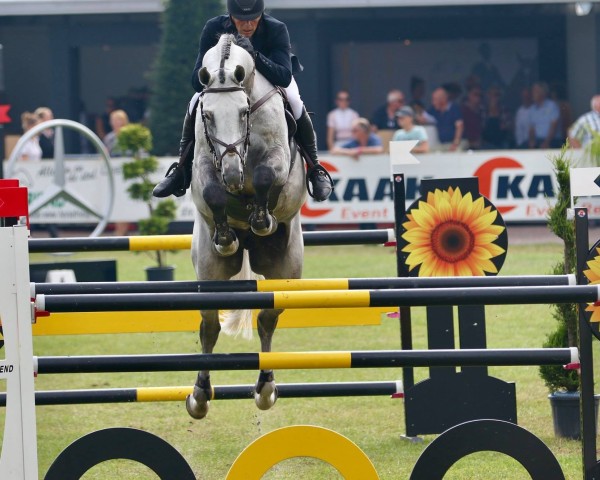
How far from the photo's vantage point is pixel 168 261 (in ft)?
48.0

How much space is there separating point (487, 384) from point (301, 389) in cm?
107

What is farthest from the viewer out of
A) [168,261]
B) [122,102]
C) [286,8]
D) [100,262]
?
[122,102]

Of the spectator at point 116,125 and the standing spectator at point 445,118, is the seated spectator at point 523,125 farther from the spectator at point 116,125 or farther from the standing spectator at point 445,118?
the spectator at point 116,125

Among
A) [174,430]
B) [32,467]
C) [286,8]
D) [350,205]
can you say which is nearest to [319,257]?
[350,205]

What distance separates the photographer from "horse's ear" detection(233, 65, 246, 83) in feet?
16.7

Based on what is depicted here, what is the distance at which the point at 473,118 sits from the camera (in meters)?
19.2

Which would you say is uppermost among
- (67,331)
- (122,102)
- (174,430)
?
(122,102)

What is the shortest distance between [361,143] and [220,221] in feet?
35.9

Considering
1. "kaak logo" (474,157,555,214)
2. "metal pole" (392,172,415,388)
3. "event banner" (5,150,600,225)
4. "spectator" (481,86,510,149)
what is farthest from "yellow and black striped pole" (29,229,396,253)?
"spectator" (481,86,510,149)

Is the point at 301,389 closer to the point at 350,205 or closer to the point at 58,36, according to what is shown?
the point at 350,205

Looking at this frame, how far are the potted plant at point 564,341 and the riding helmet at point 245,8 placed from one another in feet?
6.66

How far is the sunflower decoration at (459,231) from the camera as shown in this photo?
22.3 feet

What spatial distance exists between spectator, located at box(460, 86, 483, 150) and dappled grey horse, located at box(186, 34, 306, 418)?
1337 cm

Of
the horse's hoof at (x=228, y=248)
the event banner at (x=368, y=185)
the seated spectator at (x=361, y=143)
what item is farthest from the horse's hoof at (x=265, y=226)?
the seated spectator at (x=361, y=143)
